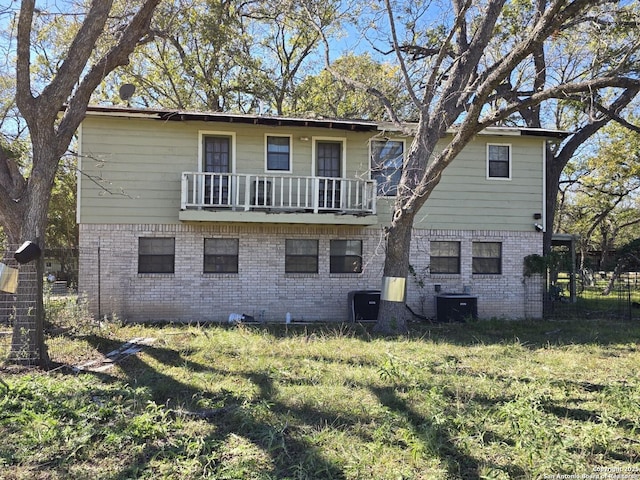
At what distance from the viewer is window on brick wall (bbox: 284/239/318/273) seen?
1262 centimetres

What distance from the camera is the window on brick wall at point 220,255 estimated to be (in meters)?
12.3

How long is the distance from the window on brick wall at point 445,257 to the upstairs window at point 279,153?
477 cm

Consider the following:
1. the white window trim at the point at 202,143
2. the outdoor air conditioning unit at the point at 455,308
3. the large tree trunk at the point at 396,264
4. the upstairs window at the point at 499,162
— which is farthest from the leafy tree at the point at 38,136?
the upstairs window at the point at 499,162

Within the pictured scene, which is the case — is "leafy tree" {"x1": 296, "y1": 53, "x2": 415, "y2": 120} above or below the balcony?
above

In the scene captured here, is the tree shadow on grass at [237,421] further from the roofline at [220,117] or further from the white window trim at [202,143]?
the roofline at [220,117]

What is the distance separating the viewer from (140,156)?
12.0 m

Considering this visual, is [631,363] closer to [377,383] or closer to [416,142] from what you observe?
[377,383]

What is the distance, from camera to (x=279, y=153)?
41.5ft

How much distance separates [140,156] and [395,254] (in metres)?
7.09

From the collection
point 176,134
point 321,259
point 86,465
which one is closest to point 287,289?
point 321,259

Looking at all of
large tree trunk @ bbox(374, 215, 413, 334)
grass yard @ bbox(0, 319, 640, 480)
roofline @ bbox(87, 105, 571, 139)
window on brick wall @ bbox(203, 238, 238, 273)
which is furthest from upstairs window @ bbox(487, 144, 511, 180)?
window on brick wall @ bbox(203, 238, 238, 273)

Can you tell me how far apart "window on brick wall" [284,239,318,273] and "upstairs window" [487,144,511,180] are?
5.66 metres

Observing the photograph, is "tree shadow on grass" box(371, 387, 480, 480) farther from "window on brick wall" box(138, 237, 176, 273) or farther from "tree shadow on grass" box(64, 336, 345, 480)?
"window on brick wall" box(138, 237, 176, 273)

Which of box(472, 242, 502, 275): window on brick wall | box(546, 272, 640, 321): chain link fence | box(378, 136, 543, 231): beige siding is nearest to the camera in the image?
box(378, 136, 543, 231): beige siding
